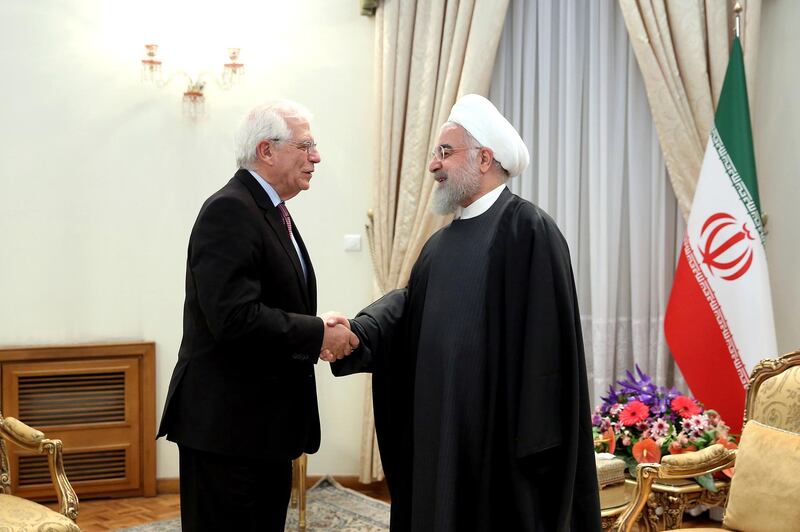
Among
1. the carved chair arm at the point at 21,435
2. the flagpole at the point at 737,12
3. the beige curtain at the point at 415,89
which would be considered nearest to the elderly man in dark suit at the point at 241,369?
the carved chair arm at the point at 21,435

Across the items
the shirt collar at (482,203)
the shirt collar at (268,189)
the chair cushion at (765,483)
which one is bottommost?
the chair cushion at (765,483)

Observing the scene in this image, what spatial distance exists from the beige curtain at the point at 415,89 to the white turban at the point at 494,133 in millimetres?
1890

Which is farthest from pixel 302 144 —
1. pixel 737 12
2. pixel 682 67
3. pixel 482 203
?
pixel 737 12

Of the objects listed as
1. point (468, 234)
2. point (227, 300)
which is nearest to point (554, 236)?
point (468, 234)

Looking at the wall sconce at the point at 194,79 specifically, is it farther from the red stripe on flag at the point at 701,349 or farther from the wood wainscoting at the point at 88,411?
the red stripe on flag at the point at 701,349

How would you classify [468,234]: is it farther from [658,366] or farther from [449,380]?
[658,366]

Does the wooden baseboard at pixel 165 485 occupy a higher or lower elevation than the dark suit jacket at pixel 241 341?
lower

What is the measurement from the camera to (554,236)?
2.49m

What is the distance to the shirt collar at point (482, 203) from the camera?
2.64 m

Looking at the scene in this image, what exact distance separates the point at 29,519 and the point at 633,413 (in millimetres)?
2304

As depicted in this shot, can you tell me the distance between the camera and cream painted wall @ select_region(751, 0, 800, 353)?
438 centimetres

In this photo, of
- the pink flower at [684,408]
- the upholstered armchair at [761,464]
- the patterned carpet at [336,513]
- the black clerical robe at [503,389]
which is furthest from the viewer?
the patterned carpet at [336,513]

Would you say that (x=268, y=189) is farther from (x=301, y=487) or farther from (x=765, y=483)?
(x=301, y=487)

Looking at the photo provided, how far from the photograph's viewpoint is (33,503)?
3068 millimetres
